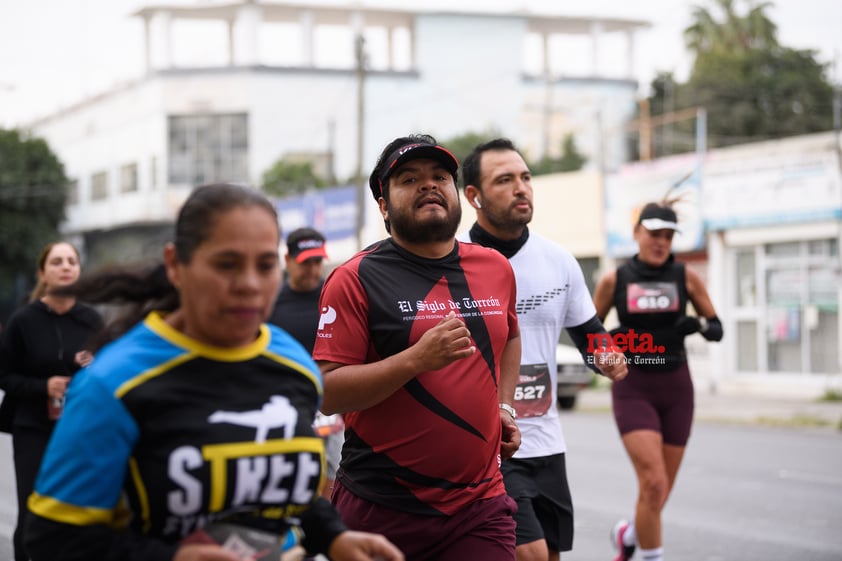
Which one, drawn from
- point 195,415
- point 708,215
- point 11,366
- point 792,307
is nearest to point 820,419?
point 792,307

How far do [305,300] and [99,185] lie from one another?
187 feet

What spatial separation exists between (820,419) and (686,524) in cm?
993

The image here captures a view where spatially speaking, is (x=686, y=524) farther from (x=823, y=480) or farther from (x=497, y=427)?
(x=497, y=427)

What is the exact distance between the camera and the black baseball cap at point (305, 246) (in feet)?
26.4

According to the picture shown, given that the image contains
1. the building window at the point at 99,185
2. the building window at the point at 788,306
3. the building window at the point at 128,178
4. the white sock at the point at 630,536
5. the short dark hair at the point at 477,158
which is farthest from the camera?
the building window at the point at 99,185

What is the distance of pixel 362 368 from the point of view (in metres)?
4.03

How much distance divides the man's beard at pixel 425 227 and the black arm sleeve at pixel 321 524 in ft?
5.01

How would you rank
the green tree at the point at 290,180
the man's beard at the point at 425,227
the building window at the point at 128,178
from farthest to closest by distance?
the building window at the point at 128,178 → the green tree at the point at 290,180 → the man's beard at the point at 425,227

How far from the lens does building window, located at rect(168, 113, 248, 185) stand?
187 ft

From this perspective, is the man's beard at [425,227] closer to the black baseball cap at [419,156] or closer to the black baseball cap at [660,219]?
the black baseball cap at [419,156]

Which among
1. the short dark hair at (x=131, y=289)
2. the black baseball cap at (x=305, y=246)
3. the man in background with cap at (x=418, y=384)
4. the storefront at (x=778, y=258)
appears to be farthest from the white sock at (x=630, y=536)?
the storefront at (x=778, y=258)

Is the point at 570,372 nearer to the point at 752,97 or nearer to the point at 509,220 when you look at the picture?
the point at 509,220

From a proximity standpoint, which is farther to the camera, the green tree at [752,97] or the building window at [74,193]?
the building window at [74,193]

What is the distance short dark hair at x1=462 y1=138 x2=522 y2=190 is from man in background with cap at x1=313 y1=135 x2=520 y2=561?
4.46ft
